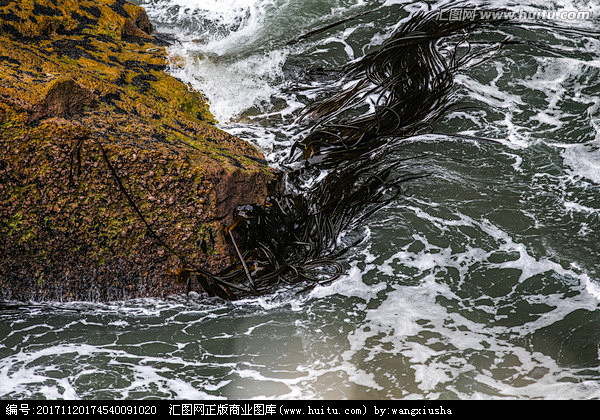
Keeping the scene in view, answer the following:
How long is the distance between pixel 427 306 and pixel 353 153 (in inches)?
65.5

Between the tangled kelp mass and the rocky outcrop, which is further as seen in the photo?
the tangled kelp mass

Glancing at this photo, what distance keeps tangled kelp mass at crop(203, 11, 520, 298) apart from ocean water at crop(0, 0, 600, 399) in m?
0.14

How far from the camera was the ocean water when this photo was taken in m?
2.75

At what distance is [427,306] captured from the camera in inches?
128

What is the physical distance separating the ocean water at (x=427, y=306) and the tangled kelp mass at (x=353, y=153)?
14cm

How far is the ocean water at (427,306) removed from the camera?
2.75 m
